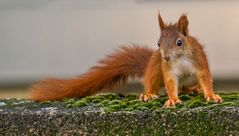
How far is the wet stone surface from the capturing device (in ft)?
10.5

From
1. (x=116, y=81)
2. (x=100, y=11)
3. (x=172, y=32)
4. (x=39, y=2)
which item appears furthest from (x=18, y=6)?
Result: (x=172, y=32)

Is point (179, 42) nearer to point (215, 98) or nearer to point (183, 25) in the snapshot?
point (183, 25)

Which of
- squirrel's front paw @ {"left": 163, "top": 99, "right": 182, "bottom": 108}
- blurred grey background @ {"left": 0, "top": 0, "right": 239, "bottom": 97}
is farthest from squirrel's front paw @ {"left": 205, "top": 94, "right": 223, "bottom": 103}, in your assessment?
blurred grey background @ {"left": 0, "top": 0, "right": 239, "bottom": 97}

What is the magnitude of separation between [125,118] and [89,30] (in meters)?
2.25

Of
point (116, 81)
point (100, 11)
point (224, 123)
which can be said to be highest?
point (100, 11)

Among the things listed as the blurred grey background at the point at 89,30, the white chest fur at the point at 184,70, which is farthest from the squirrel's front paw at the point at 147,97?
the blurred grey background at the point at 89,30

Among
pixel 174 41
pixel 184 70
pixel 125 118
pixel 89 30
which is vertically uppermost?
pixel 89 30

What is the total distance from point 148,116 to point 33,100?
27.2 inches

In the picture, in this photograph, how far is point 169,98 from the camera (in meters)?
3.46

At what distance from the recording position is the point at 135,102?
11.6 ft

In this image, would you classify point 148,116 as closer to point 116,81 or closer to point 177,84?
point 177,84

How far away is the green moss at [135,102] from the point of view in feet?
10.9

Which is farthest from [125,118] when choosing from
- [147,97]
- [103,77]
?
[103,77]

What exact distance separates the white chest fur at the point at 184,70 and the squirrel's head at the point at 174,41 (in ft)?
0.10
